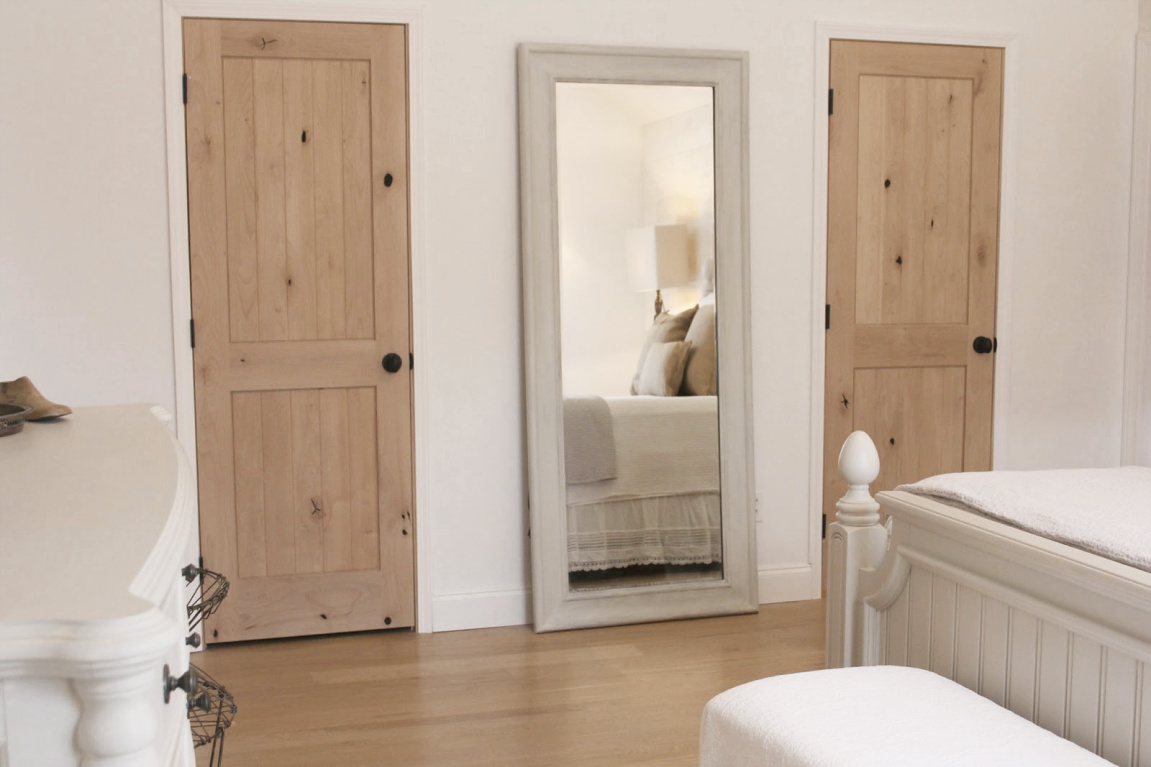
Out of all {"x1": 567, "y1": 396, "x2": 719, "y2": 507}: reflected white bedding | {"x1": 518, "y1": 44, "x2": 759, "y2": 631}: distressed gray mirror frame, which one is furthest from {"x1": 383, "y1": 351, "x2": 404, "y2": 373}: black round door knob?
{"x1": 567, "y1": 396, "x2": 719, "y2": 507}: reflected white bedding

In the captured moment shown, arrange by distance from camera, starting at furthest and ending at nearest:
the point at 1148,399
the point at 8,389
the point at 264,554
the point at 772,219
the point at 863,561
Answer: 1. the point at 1148,399
2. the point at 772,219
3. the point at 264,554
4. the point at 863,561
5. the point at 8,389

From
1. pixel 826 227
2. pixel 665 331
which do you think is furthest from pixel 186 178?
pixel 826 227

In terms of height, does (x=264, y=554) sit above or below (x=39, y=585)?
below

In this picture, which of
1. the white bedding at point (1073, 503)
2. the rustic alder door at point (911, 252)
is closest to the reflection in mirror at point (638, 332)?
the rustic alder door at point (911, 252)

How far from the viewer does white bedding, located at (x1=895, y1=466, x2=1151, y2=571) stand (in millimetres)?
1618

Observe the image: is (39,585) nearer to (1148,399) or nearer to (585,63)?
Answer: (585,63)

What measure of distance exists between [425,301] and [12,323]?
132 centimetres

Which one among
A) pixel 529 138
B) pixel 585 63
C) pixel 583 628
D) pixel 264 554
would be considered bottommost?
pixel 583 628

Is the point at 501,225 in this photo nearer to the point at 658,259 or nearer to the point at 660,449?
the point at 658,259

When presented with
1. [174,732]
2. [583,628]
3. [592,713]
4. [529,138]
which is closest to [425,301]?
[529,138]

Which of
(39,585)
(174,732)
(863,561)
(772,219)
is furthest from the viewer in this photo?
(772,219)

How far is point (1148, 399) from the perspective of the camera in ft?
13.6

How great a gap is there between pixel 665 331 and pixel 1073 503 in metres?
1.96

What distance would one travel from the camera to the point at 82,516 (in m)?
0.97
